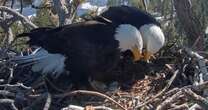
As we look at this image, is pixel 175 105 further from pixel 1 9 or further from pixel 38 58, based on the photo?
pixel 1 9

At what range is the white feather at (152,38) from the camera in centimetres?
443

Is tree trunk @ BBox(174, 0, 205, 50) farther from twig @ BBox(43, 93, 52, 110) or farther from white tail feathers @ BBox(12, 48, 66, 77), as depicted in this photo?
twig @ BBox(43, 93, 52, 110)

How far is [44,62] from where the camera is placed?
4.50 metres

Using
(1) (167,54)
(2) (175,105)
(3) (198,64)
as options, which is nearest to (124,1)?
(1) (167,54)

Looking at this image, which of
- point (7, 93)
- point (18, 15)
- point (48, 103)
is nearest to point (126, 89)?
point (48, 103)

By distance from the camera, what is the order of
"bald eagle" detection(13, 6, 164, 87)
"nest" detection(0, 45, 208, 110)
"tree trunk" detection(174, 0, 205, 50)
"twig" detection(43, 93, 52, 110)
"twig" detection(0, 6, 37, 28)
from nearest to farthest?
1. "twig" detection(43, 93, 52, 110)
2. "nest" detection(0, 45, 208, 110)
3. "bald eagle" detection(13, 6, 164, 87)
4. "tree trunk" detection(174, 0, 205, 50)
5. "twig" detection(0, 6, 37, 28)

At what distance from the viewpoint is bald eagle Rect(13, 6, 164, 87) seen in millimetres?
4391

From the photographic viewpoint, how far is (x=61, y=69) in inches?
176

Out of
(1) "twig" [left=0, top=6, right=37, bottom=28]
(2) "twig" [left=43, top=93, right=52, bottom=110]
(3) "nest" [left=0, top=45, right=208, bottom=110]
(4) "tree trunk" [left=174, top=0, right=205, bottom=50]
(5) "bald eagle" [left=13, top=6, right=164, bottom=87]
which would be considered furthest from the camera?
(1) "twig" [left=0, top=6, right=37, bottom=28]

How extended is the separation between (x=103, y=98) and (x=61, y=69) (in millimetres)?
437

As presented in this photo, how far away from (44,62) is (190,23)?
113 centimetres

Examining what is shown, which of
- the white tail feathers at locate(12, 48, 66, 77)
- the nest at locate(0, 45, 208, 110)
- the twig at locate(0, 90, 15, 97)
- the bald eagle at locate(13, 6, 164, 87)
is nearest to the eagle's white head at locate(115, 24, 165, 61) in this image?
the bald eagle at locate(13, 6, 164, 87)

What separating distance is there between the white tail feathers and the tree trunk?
0.94m

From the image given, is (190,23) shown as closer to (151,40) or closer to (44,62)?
(151,40)
